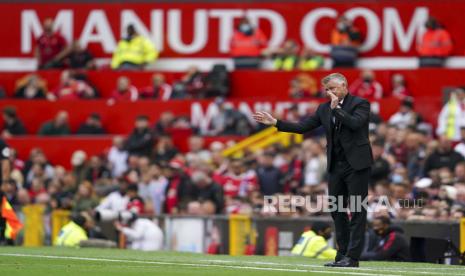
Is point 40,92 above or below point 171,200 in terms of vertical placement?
above

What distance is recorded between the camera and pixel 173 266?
13891mm

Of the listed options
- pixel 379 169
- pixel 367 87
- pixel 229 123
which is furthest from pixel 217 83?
pixel 379 169

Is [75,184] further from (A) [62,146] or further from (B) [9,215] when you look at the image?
(B) [9,215]

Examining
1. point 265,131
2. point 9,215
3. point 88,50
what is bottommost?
point 9,215

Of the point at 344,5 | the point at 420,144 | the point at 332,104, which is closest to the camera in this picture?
the point at 332,104

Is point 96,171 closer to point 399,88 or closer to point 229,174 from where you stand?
point 229,174

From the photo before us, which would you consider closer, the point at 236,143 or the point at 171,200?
the point at 171,200

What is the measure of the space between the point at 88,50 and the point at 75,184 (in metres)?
5.70

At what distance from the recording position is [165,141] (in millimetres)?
25500

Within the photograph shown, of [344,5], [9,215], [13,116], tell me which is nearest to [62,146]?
[13,116]

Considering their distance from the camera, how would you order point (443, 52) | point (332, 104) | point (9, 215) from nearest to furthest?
point (332, 104), point (9, 215), point (443, 52)

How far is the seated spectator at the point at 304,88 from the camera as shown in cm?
2698

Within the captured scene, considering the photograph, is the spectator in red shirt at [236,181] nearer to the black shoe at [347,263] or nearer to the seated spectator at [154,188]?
the seated spectator at [154,188]

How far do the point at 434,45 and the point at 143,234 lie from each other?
8.75 m
